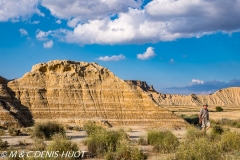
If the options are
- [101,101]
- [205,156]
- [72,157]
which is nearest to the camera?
[205,156]

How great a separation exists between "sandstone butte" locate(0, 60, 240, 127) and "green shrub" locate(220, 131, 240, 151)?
22422 mm

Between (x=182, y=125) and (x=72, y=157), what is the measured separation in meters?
27.3

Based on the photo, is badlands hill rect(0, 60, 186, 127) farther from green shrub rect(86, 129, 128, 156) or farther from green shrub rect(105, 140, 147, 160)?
green shrub rect(105, 140, 147, 160)

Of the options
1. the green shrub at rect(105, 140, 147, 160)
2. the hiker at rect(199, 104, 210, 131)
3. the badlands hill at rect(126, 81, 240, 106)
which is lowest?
the green shrub at rect(105, 140, 147, 160)

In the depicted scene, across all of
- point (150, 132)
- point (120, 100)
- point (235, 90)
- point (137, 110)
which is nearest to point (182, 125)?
point (137, 110)

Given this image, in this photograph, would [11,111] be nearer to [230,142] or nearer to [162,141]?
[162,141]

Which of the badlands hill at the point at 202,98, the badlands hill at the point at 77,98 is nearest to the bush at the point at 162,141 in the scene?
the badlands hill at the point at 77,98

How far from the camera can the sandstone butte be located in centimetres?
3891

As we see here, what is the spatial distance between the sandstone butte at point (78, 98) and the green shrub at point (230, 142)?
883 inches

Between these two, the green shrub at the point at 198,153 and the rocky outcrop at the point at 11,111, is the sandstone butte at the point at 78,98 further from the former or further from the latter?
the green shrub at the point at 198,153

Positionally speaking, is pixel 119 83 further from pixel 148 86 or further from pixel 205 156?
pixel 148 86

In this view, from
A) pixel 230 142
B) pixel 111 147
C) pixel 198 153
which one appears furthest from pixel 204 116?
pixel 198 153

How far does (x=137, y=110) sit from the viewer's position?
4069cm

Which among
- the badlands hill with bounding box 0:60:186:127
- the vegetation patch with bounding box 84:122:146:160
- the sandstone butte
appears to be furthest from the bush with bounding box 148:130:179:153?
the badlands hill with bounding box 0:60:186:127
